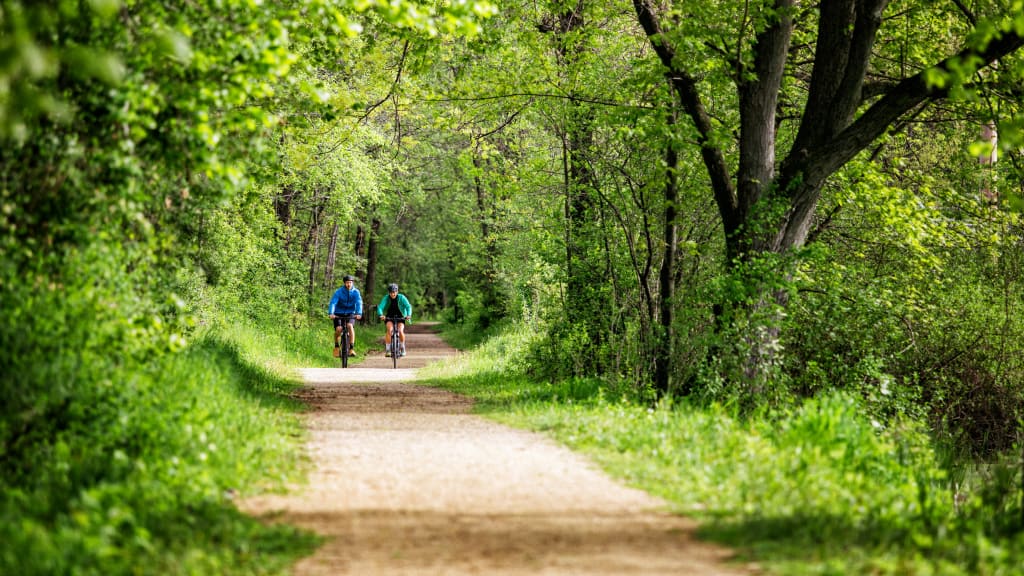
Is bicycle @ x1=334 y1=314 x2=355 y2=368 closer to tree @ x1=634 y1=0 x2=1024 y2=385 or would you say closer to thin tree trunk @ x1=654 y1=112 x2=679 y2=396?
thin tree trunk @ x1=654 y1=112 x2=679 y2=396

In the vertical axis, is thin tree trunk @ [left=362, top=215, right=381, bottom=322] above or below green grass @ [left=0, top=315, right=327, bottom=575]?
above

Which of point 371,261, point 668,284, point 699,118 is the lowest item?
point 668,284

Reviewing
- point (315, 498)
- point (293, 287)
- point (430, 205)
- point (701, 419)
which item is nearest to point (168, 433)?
point (315, 498)

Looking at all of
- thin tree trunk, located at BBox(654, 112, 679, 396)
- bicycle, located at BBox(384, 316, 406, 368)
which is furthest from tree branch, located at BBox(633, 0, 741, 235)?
bicycle, located at BBox(384, 316, 406, 368)

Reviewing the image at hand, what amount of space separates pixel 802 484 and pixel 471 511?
2.64 metres

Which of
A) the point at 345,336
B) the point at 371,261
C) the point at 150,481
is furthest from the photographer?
the point at 371,261

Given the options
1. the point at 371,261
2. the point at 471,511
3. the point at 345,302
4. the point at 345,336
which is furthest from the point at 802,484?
the point at 371,261

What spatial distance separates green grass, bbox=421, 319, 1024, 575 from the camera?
5.98 metres

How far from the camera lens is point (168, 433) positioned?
288 inches

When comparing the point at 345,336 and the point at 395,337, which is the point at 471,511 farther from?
the point at 395,337

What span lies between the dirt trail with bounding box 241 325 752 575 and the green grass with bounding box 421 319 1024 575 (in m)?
0.34

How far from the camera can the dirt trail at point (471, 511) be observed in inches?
220

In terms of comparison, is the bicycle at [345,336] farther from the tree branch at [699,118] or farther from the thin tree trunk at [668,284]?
the tree branch at [699,118]

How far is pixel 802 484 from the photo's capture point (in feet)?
24.7
